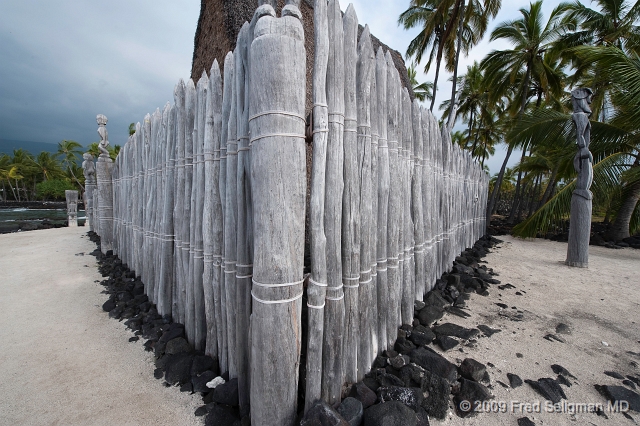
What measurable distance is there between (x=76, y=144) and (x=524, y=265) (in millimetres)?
45039

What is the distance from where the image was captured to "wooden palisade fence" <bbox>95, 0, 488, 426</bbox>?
1.64 m

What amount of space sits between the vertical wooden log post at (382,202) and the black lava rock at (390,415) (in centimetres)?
67

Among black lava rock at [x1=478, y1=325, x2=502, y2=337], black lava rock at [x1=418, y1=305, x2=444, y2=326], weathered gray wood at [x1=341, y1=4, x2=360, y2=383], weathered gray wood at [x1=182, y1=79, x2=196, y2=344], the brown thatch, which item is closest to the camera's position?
weathered gray wood at [x1=341, y1=4, x2=360, y2=383]

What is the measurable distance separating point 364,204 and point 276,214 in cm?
78

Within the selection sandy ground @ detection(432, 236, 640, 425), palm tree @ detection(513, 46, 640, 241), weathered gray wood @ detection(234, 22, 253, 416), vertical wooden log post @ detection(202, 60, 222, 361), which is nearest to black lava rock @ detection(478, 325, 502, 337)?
sandy ground @ detection(432, 236, 640, 425)

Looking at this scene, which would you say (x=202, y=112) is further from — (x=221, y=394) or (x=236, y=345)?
(x=221, y=394)

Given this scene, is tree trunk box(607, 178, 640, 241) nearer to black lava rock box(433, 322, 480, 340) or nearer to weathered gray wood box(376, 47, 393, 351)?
black lava rock box(433, 322, 480, 340)

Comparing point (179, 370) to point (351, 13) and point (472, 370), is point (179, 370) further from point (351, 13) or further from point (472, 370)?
point (351, 13)

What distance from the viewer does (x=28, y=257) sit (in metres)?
5.97

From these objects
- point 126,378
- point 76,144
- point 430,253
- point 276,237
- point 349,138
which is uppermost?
point 76,144

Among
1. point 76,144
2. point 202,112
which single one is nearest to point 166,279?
point 202,112

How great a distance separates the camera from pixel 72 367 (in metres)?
2.37

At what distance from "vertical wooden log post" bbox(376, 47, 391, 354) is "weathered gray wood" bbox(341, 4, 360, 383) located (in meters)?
0.43

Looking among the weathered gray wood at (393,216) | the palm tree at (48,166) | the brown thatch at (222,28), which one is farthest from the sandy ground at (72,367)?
the palm tree at (48,166)
